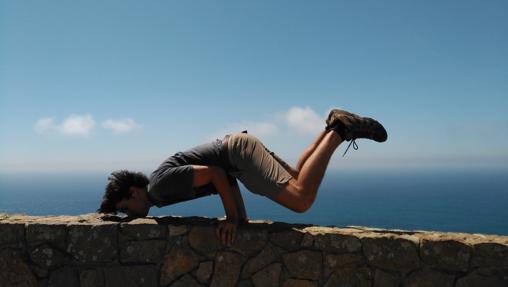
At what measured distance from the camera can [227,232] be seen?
457 cm

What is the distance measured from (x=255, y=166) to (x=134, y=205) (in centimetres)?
162

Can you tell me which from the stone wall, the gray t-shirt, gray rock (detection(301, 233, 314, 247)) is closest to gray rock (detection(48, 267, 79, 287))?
the stone wall

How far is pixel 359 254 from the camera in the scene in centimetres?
434

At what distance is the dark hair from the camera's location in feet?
17.0

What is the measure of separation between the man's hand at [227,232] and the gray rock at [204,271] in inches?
12.1

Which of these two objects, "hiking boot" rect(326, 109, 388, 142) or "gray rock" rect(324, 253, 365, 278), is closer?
"gray rock" rect(324, 253, 365, 278)

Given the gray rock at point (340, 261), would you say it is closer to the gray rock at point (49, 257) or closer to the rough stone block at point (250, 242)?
the rough stone block at point (250, 242)

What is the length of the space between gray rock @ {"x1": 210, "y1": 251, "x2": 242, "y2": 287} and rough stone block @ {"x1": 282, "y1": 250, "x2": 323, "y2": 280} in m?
0.53

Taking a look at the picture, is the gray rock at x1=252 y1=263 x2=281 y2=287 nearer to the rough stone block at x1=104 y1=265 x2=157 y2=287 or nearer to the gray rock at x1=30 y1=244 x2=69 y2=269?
the rough stone block at x1=104 y1=265 x2=157 y2=287

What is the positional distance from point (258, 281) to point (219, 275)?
425mm

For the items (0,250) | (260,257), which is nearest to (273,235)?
(260,257)

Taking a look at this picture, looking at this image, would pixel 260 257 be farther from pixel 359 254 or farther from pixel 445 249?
pixel 445 249

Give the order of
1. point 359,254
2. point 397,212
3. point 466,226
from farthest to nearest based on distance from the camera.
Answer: point 397,212
point 466,226
point 359,254

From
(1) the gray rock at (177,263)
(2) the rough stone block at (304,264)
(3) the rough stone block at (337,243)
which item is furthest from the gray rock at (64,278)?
(3) the rough stone block at (337,243)
